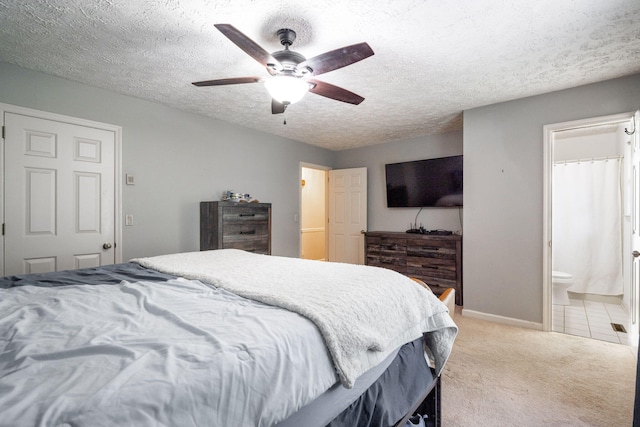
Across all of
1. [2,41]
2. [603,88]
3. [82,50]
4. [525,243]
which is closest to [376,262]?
[525,243]

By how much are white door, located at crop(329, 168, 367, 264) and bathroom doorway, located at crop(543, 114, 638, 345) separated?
8.77 feet

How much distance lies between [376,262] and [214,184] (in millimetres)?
2662

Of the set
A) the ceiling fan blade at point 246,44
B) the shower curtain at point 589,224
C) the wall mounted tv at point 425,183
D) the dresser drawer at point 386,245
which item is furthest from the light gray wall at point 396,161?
the ceiling fan blade at point 246,44

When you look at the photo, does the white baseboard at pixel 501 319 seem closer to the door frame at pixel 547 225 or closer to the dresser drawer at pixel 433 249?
the door frame at pixel 547 225

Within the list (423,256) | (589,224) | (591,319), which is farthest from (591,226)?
(423,256)

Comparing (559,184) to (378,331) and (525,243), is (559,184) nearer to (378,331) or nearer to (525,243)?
(525,243)

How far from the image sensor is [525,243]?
326cm

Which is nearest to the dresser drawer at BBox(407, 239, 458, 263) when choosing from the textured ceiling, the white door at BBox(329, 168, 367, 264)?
the white door at BBox(329, 168, 367, 264)

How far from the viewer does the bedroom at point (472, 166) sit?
2.87 m

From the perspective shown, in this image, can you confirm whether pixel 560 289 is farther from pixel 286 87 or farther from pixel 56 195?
pixel 56 195

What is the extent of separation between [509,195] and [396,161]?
6.85 feet

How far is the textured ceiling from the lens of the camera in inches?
72.2

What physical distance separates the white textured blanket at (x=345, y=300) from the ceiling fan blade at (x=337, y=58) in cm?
121

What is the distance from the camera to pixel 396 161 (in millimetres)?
5172
